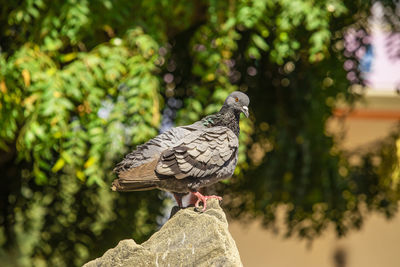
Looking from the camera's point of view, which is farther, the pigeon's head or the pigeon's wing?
the pigeon's head

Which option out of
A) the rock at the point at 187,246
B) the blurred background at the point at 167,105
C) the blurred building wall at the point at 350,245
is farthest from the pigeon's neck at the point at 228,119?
the blurred building wall at the point at 350,245

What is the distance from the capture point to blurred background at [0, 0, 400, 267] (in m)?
4.50

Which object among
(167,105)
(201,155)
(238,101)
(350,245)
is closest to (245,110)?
(238,101)

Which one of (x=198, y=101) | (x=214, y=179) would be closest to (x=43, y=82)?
(x=198, y=101)

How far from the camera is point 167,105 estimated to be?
17.7ft

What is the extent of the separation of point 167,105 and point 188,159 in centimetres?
282

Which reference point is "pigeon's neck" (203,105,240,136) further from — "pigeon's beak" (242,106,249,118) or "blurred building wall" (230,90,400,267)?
"blurred building wall" (230,90,400,267)

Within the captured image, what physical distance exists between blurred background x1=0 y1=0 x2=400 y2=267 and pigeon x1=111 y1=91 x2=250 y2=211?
169 cm

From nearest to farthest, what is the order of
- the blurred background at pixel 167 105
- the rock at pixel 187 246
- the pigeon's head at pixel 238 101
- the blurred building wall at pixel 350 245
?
1. the rock at pixel 187 246
2. the pigeon's head at pixel 238 101
3. the blurred background at pixel 167 105
4. the blurred building wall at pixel 350 245

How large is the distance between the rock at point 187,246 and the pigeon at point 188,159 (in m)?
0.07

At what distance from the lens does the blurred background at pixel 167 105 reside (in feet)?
14.8

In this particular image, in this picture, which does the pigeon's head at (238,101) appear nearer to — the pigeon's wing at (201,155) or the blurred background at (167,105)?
the pigeon's wing at (201,155)

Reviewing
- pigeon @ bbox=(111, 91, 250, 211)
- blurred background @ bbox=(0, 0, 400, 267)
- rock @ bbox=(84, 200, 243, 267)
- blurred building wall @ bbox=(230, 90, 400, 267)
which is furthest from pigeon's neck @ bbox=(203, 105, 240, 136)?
blurred building wall @ bbox=(230, 90, 400, 267)

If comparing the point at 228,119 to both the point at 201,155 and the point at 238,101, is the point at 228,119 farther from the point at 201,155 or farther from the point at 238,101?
the point at 201,155
